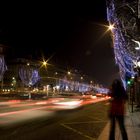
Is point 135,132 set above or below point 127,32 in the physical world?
below

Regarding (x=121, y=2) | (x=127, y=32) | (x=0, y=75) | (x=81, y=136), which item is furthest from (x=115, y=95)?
(x=0, y=75)

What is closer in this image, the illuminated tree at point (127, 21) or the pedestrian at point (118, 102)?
the pedestrian at point (118, 102)

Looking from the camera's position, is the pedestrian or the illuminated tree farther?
the illuminated tree

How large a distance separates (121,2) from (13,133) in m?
10.8

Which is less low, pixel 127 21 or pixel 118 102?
pixel 127 21

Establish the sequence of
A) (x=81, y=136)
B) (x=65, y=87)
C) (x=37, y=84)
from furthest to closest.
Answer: (x=65, y=87) < (x=37, y=84) < (x=81, y=136)

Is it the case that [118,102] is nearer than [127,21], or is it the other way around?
[118,102]

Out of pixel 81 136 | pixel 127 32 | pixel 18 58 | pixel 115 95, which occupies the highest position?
pixel 18 58

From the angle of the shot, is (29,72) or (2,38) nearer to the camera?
(2,38)

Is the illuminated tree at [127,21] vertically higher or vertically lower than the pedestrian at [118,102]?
higher

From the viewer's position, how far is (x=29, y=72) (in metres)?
152

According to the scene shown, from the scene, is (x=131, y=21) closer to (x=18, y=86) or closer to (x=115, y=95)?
(x=115, y=95)

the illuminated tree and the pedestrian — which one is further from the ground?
the illuminated tree

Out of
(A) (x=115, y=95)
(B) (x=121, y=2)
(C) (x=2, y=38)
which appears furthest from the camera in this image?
(C) (x=2, y=38)
